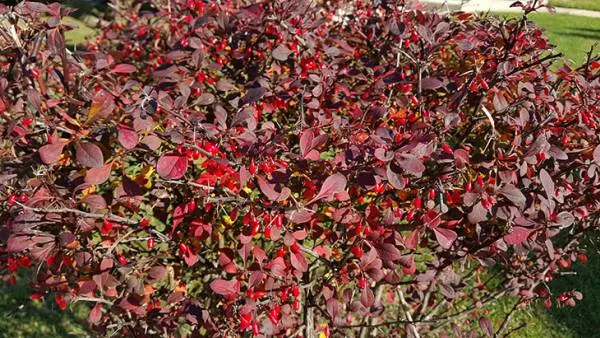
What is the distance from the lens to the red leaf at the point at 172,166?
1.59 meters

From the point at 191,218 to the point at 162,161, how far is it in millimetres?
479

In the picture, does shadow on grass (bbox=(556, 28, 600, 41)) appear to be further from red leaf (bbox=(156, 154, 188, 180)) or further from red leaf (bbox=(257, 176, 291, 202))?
red leaf (bbox=(156, 154, 188, 180))

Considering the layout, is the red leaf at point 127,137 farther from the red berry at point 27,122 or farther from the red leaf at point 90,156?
the red berry at point 27,122

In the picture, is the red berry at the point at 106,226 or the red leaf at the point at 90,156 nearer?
the red leaf at the point at 90,156

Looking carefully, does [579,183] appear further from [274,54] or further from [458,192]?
[274,54]

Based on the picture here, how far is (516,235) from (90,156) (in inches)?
51.9

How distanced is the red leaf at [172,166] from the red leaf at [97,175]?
174mm

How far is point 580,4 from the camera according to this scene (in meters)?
3.53

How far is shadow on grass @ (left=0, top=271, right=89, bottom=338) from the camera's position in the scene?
13.7ft

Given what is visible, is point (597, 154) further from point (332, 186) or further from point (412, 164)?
point (332, 186)

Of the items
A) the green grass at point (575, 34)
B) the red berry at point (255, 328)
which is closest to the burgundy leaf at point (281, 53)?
the red berry at point (255, 328)

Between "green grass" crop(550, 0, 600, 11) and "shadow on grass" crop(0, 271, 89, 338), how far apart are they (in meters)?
3.88

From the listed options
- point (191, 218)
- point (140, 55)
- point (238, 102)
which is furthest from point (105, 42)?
point (191, 218)

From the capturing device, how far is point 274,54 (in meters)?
2.25
